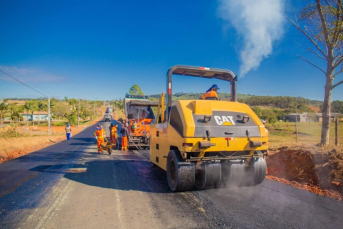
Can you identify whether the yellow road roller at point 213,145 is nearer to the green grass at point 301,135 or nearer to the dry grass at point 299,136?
the dry grass at point 299,136

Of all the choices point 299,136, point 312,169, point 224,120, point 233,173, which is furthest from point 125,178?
point 299,136

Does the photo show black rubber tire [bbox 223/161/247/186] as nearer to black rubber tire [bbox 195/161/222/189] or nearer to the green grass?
black rubber tire [bbox 195/161/222/189]

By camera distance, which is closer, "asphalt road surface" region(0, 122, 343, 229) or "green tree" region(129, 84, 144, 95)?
"asphalt road surface" region(0, 122, 343, 229)

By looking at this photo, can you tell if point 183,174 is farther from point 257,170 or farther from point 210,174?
point 257,170

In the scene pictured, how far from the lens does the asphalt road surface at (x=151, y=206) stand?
3695 mm

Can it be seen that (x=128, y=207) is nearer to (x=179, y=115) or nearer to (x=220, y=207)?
(x=220, y=207)

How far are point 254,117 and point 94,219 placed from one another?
3.98m

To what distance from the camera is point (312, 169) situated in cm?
632

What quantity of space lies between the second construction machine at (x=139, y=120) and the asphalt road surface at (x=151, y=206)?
23.3 ft

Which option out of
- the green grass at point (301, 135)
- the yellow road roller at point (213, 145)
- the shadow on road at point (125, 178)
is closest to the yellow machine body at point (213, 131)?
the yellow road roller at point (213, 145)

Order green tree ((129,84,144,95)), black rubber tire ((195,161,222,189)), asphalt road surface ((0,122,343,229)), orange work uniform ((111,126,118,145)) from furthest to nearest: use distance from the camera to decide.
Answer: green tree ((129,84,144,95))
orange work uniform ((111,126,118,145))
black rubber tire ((195,161,222,189))
asphalt road surface ((0,122,343,229))

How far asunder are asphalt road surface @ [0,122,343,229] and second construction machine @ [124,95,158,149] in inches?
280

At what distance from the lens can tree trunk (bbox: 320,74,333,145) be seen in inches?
298

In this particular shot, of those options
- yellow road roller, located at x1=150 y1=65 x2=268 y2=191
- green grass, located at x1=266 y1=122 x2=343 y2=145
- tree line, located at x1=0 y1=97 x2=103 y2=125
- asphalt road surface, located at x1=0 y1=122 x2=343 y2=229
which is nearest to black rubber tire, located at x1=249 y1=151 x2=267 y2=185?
yellow road roller, located at x1=150 y1=65 x2=268 y2=191
